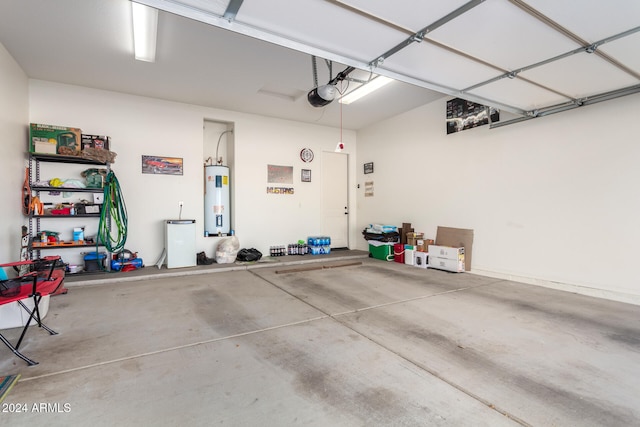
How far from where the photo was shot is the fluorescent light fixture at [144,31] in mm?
3051

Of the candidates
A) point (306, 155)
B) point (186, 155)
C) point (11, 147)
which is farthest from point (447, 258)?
point (11, 147)

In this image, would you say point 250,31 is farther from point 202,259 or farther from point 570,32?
point 202,259

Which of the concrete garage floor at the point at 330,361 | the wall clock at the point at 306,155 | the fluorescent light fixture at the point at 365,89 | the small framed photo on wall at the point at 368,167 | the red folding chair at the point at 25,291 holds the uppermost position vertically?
the fluorescent light fixture at the point at 365,89

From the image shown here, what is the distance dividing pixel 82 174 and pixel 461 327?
616cm

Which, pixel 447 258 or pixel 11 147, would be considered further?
pixel 447 258

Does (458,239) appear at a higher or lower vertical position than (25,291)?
higher

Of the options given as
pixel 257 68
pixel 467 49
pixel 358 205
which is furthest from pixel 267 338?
pixel 358 205

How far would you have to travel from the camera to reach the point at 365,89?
4.89 metres

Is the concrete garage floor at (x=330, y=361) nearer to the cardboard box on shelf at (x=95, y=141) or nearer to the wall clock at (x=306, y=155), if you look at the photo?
the cardboard box on shelf at (x=95, y=141)

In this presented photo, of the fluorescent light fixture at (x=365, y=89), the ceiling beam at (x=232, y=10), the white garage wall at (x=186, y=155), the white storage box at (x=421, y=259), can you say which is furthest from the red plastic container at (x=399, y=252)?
the ceiling beam at (x=232, y=10)

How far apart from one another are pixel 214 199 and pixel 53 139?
263 centimetres

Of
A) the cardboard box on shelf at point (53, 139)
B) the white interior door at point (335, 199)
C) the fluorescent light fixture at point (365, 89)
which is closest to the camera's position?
the cardboard box on shelf at point (53, 139)

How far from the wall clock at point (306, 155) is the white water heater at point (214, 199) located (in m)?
1.92

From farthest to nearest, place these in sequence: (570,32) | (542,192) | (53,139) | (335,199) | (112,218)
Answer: (335,199), (112,218), (53,139), (542,192), (570,32)
